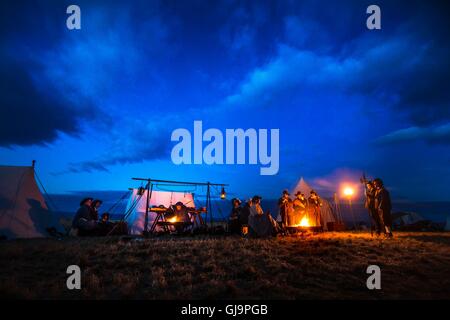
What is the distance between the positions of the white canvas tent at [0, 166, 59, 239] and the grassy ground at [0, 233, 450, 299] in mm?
3975

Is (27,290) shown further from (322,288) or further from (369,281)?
(369,281)

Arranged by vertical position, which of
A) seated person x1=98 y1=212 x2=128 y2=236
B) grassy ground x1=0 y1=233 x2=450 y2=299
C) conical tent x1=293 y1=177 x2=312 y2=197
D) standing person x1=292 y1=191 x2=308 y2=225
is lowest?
seated person x1=98 y1=212 x2=128 y2=236

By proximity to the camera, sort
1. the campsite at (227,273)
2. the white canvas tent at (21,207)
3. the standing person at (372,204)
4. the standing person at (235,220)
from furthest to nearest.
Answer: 1. the standing person at (235,220)
2. the standing person at (372,204)
3. the white canvas tent at (21,207)
4. the campsite at (227,273)

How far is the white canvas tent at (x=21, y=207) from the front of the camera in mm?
10258

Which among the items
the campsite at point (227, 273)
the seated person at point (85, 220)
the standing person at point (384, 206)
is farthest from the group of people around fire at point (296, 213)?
the seated person at point (85, 220)

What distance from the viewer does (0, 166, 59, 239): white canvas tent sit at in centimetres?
1026

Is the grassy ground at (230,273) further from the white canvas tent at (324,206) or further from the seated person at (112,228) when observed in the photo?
the white canvas tent at (324,206)

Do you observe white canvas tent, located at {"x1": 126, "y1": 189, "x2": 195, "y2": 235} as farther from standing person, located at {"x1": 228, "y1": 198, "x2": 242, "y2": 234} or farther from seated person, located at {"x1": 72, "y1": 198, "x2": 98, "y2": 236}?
standing person, located at {"x1": 228, "y1": 198, "x2": 242, "y2": 234}

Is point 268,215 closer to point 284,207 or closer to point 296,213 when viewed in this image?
point 284,207

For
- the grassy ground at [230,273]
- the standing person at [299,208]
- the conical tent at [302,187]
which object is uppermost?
the conical tent at [302,187]

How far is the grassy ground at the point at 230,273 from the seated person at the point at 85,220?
3196 millimetres

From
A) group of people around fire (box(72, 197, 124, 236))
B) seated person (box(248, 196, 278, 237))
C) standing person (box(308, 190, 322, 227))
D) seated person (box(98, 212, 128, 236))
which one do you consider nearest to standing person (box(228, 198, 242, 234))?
seated person (box(248, 196, 278, 237))
